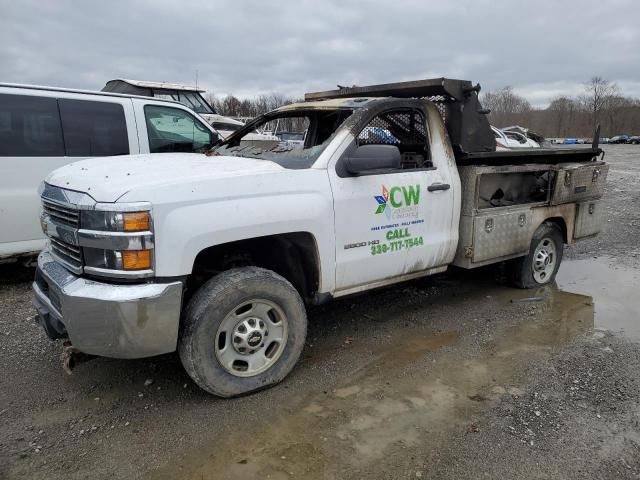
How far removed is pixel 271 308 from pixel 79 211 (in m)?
1.31

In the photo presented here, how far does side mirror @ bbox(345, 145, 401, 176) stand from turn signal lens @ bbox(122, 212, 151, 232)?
58.1 inches

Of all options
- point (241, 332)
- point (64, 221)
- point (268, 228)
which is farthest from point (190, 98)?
point (241, 332)

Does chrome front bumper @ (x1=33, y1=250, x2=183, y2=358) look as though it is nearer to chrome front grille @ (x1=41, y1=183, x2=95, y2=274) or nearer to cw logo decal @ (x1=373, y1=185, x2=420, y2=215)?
chrome front grille @ (x1=41, y1=183, x2=95, y2=274)

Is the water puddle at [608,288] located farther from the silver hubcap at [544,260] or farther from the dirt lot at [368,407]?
the silver hubcap at [544,260]

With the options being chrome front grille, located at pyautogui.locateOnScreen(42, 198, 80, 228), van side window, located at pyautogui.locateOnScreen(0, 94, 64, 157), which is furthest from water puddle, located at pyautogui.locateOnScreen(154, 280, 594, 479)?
van side window, located at pyautogui.locateOnScreen(0, 94, 64, 157)

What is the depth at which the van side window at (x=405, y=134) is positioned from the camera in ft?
13.8

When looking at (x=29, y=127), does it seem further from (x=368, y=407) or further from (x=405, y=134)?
(x=368, y=407)

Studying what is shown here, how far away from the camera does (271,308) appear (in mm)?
3324

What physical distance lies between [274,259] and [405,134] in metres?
1.75

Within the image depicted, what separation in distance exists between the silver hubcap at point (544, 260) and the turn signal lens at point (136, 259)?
425 cm

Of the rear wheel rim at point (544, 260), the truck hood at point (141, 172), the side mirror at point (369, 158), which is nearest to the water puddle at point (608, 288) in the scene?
the rear wheel rim at point (544, 260)

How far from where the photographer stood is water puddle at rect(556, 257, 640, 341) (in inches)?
183

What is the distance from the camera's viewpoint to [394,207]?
3885 mm

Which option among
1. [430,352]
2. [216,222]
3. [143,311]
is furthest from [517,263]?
[143,311]
